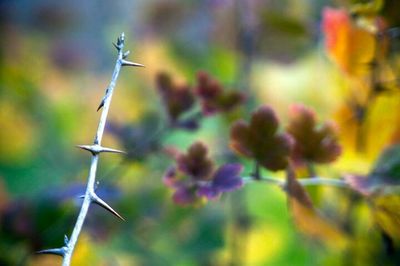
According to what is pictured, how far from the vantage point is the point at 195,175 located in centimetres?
47

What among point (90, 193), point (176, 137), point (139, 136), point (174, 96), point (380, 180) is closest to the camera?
point (90, 193)

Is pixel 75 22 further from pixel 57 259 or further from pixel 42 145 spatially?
pixel 57 259

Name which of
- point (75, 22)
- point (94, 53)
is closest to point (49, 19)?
point (75, 22)

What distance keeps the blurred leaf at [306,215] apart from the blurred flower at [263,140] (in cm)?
2

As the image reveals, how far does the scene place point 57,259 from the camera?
0.68 m

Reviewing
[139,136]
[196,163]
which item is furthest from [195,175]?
[139,136]

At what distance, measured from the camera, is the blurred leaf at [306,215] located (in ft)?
1.40

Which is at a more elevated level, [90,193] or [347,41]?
[347,41]

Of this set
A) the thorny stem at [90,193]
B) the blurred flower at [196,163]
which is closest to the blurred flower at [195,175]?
the blurred flower at [196,163]

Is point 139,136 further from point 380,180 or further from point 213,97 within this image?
Answer: point 380,180

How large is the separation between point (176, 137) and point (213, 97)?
0.48 metres

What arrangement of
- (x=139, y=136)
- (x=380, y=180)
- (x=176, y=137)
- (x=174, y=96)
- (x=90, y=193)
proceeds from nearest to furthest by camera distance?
(x=90, y=193) → (x=380, y=180) → (x=174, y=96) → (x=139, y=136) → (x=176, y=137)

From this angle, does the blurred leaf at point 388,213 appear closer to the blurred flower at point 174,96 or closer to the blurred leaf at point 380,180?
the blurred leaf at point 380,180

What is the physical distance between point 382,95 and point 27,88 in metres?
0.85
